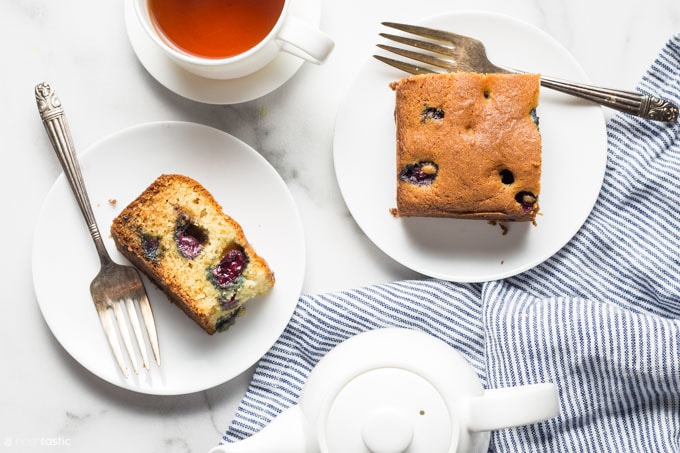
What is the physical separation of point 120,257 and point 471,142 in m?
1.08

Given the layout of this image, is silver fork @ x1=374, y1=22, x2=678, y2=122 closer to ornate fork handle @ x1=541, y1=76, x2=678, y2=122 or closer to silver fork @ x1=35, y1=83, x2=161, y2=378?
ornate fork handle @ x1=541, y1=76, x2=678, y2=122

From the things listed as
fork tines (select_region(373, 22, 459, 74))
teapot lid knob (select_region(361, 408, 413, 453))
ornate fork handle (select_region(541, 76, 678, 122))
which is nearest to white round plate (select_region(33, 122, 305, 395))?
fork tines (select_region(373, 22, 459, 74))

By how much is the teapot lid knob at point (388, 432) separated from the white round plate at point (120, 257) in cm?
62

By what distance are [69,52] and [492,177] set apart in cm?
133

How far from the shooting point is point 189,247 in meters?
2.18

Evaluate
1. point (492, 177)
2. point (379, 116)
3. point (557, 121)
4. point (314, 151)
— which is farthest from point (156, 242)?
point (557, 121)

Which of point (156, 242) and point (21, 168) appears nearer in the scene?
point (156, 242)

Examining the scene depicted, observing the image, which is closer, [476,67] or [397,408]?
[397,408]

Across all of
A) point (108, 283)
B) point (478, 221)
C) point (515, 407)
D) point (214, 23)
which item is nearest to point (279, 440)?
point (515, 407)

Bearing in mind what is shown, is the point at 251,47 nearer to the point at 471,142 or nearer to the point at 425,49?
the point at 425,49

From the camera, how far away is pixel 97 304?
7.38 feet

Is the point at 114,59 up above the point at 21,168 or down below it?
above

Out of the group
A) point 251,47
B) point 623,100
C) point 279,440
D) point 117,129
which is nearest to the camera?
point 279,440

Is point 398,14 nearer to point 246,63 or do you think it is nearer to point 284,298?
point 246,63
